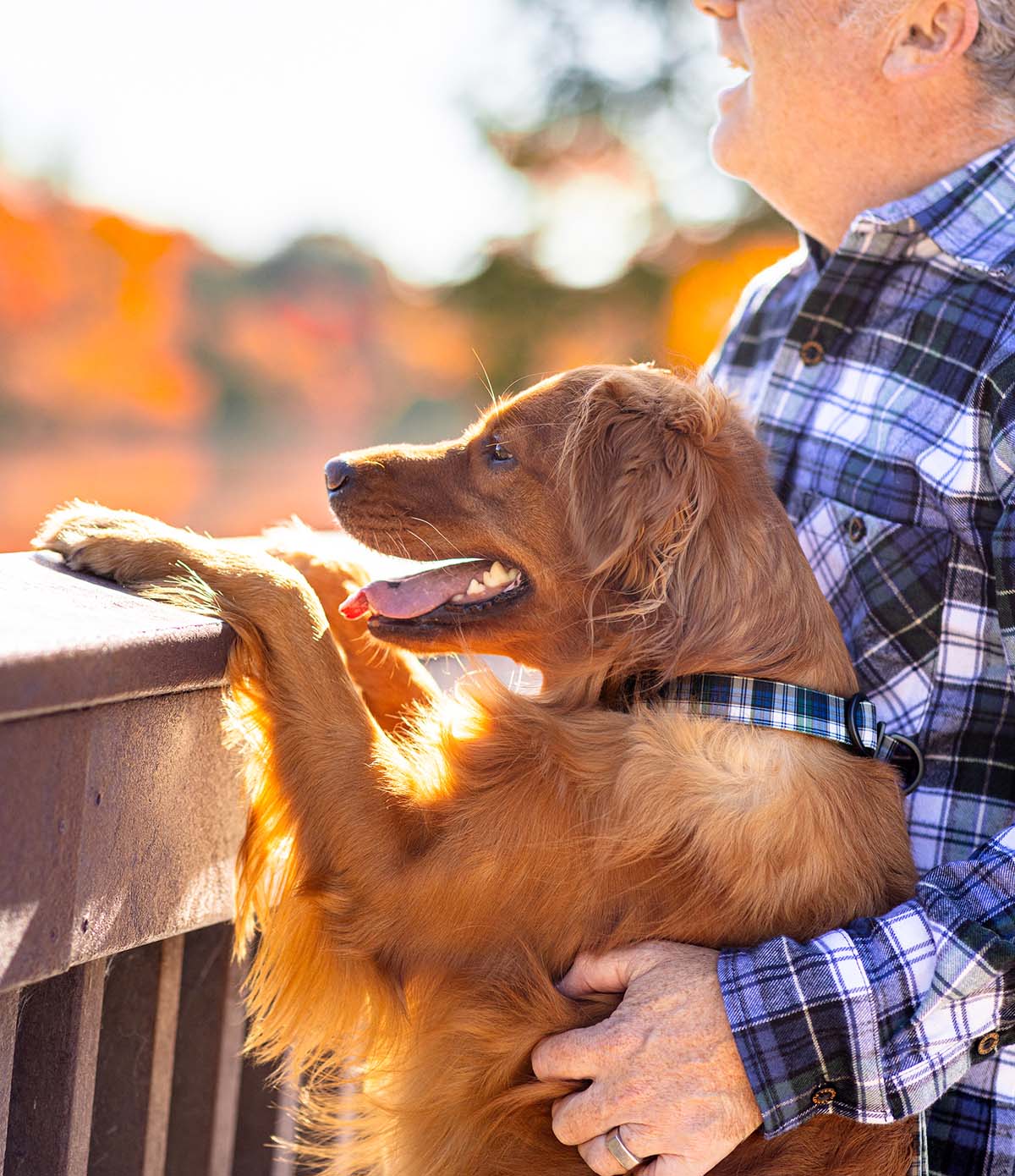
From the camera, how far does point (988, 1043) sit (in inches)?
79.7

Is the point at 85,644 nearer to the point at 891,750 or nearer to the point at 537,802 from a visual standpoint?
the point at 537,802

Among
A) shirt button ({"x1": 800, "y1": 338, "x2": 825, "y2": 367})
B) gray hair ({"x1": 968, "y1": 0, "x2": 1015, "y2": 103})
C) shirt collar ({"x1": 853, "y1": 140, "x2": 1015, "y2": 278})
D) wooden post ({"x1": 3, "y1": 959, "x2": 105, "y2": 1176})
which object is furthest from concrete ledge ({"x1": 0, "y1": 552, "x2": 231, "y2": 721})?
gray hair ({"x1": 968, "y1": 0, "x2": 1015, "y2": 103})

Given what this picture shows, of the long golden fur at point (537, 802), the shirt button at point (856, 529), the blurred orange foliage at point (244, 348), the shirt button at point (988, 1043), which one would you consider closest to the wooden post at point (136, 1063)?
the long golden fur at point (537, 802)

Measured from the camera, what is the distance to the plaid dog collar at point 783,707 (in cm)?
223

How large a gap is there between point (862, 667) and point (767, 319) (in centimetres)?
102

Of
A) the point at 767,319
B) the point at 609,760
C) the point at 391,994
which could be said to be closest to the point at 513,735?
the point at 609,760

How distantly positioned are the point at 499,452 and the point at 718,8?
1.22m

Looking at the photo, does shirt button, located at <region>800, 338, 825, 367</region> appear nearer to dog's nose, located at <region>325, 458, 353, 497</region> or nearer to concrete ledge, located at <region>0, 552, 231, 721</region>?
dog's nose, located at <region>325, 458, 353, 497</region>

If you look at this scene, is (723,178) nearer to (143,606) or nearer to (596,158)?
(596,158)

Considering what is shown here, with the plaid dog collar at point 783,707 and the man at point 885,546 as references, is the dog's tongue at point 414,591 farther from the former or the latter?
the man at point 885,546

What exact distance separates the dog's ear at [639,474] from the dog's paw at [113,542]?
76 centimetres

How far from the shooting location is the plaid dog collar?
7.31 ft

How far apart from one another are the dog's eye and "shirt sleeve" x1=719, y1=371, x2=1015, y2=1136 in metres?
1.08

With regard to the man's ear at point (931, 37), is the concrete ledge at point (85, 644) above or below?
below
